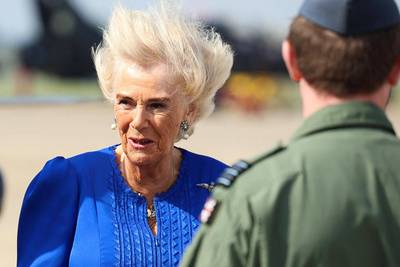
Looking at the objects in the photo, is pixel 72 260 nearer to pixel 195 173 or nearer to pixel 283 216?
pixel 195 173

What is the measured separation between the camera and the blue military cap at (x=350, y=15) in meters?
2.45

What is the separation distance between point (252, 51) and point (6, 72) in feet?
18.4

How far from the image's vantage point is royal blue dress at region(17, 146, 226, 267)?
400 cm

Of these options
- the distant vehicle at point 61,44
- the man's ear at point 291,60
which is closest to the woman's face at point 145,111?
the man's ear at point 291,60

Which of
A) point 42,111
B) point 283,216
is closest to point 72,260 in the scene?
point 283,216

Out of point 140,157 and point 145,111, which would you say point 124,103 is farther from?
point 140,157

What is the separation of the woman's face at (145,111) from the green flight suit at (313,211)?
1.73 m

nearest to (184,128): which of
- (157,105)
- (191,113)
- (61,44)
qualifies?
(191,113)

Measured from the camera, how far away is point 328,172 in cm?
239

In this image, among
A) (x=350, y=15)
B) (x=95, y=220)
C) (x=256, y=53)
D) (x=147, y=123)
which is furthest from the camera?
(x=256, y=53)

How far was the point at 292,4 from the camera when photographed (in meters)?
28.1

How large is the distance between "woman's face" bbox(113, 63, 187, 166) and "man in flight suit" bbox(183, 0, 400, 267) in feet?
5.45

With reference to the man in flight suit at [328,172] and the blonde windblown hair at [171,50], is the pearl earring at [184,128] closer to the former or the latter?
the blonde windblown hair at [171,50]

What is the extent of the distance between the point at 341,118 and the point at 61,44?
83.9ft
